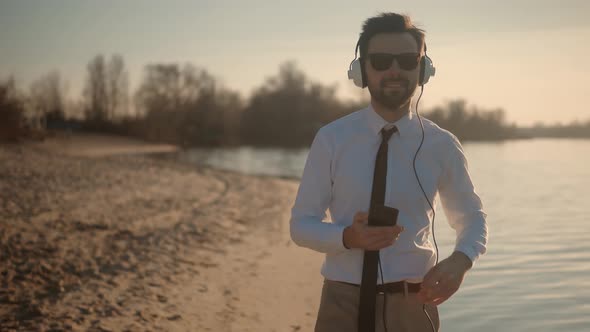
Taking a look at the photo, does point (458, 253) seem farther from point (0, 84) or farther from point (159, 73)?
point (159, 73)

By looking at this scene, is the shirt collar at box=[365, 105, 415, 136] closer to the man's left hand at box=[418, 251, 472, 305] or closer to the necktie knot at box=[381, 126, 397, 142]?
the necktie knot at box=[381, 126, 397, 142]

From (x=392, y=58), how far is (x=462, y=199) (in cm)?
60

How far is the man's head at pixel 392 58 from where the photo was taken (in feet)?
6.75

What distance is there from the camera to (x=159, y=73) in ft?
252

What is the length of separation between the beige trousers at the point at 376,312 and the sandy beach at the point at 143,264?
3.21 metres

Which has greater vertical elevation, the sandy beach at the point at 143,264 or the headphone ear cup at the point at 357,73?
the headphone ear cup at the point at 357,73

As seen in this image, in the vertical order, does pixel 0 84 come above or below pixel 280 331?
above

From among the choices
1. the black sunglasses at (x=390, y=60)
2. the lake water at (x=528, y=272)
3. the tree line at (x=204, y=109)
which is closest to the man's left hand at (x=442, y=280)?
the black sunglasses at (x=390, y=60)

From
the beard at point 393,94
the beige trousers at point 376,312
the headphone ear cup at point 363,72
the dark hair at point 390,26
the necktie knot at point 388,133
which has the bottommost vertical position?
the beige trousers at point 376,312

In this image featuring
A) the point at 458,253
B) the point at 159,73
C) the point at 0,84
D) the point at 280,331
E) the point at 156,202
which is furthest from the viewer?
the point at 159,73

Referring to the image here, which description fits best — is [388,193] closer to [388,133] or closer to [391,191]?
[391,191]

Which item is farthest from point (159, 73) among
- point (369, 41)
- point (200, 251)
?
point (369, 41)

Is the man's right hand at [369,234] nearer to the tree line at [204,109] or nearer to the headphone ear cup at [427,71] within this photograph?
the headphone ear cup at [427,71]

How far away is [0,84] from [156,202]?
22009 millimetres
